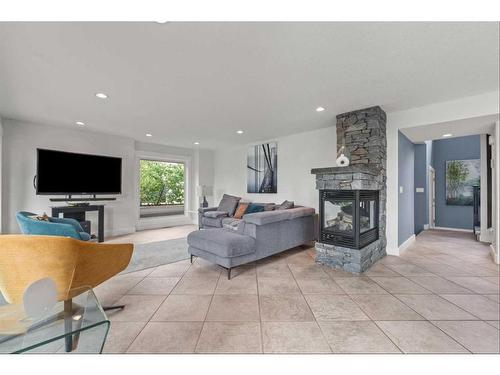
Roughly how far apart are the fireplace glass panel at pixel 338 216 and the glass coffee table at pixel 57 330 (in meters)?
2.75

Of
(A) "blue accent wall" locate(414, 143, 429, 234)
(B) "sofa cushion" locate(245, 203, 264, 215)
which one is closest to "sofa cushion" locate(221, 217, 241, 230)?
(B) "sofa cushion" locate(245, 203, 264, 215)

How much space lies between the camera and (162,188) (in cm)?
715

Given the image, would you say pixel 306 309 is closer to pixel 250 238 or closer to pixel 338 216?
pixel 250 238

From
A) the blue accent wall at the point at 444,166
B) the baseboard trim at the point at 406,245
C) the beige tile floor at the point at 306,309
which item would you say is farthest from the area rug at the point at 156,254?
the blue accent wall at the point at 444,166

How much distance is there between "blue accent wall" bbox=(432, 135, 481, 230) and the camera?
5.40 meters

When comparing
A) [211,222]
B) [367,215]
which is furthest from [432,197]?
[211,222]

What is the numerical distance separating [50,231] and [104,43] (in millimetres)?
1924

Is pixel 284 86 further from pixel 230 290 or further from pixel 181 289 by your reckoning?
pixel 181 289

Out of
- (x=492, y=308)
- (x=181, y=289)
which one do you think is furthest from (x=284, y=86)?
(x=492, y=308)

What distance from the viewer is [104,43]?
5.62 feet

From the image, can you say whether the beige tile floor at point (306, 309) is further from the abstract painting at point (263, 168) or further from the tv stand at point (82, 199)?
Answer: the tv stand at point (82, 199)

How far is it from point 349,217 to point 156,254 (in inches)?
119

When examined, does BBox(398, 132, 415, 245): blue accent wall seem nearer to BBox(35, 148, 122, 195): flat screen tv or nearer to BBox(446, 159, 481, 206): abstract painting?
BBox(446, 159, 481, 206): abstract painting

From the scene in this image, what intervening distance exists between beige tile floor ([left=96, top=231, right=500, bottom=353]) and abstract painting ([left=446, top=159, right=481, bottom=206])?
10.9 feet
